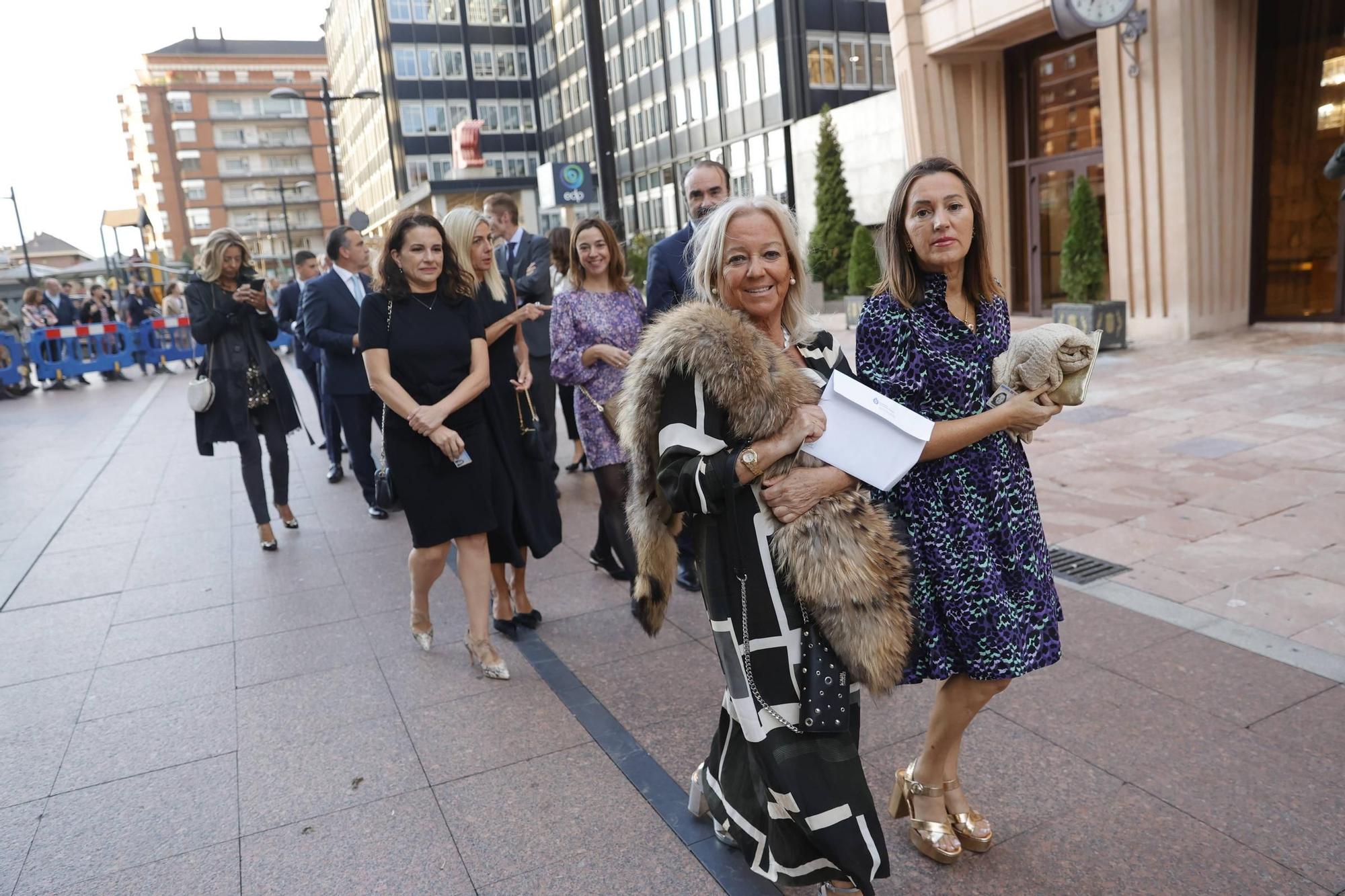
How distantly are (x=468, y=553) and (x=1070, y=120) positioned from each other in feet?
51.1

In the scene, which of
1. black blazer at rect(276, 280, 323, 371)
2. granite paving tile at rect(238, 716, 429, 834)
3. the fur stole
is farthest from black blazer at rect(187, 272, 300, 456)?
the fur stole

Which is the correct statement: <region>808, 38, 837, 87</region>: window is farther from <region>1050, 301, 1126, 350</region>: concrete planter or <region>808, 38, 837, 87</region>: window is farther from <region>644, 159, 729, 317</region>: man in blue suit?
<region>644, 159, 729, 317</region>: man in blue suit

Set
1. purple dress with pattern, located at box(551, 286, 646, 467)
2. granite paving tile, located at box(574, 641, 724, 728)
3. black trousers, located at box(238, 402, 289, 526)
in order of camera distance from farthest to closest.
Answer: black trousers, located at box(238, 402, 289, 526) → purple dress with pattern, located at box(551, 286, 646, 467) → granite paving tile, located at box(574, 641, 724, 728)

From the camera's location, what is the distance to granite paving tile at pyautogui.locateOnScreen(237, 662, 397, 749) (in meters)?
3.71

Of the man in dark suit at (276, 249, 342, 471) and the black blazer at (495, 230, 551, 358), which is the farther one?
the man in dark suit at (276, 249, 342, 471)

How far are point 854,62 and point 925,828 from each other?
3381 cm

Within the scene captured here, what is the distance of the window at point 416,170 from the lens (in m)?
56.6

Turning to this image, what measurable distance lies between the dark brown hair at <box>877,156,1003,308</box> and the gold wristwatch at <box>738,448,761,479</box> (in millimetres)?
656

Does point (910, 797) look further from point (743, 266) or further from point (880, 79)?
point (880, 79)

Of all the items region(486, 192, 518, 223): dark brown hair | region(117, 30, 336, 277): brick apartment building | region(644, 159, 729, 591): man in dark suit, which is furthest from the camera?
region(117, 30, 336, 277): brick apartment building

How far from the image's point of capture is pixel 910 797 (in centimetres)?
272

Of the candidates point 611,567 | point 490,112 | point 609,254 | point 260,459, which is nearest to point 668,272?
point 609,254

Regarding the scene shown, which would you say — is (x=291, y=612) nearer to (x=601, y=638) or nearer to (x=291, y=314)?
(x=601, y=638)

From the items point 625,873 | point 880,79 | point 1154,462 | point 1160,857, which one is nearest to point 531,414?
point 625,873
